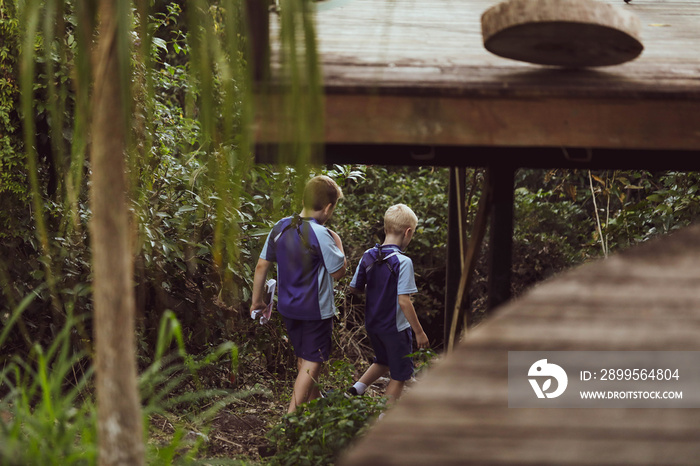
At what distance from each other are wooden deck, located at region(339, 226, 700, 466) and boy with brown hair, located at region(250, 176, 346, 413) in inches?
99.8

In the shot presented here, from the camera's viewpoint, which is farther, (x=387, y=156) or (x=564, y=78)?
(x=387, y=156)

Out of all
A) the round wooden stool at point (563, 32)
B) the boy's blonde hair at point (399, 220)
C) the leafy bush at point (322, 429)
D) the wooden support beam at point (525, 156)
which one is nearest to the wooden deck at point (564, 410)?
the round wooden stool at point (563, 32)

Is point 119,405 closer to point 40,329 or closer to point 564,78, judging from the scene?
point 564,78

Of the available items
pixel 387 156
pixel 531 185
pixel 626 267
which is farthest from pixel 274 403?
pixel 531 185

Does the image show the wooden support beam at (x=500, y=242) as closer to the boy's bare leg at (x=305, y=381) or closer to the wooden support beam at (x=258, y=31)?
the wooden support beam at (x=258, y=31)

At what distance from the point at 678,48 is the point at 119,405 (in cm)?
212

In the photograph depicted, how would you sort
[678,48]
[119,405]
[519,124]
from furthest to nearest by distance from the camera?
[678,48] < [519,124] < [119,405]

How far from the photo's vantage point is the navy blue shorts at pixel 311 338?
3.79 metres

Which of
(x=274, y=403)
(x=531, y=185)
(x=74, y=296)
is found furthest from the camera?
(x=531, y=185)

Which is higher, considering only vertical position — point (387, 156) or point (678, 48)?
point (678, 48)

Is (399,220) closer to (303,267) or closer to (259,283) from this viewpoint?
(303,267)

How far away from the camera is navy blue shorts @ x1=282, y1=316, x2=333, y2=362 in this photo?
379 centimetres

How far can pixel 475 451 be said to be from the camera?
1.04m

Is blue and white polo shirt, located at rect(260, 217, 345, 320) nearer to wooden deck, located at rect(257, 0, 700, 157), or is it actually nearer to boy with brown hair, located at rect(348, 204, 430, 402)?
boy with brown hair, located at rect(348, 204, 430, 402)
